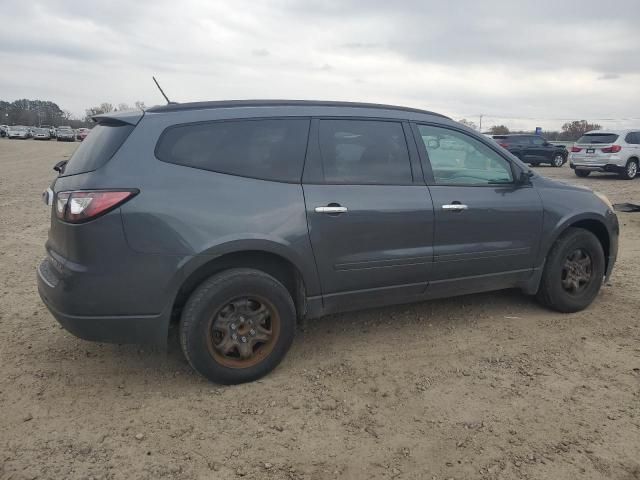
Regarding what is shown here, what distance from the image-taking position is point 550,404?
3.11 meters

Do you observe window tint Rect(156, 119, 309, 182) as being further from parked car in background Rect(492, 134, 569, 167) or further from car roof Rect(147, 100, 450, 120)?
parked car in background Rect(492, 134, 569, 167)

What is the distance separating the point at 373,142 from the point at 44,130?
6445 cm

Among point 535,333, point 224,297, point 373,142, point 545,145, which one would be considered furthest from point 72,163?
point 545,145

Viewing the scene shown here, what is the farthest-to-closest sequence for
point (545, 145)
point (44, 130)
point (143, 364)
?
1. point (44, 130)
2. point (545, 145)
3. point (143, 364)

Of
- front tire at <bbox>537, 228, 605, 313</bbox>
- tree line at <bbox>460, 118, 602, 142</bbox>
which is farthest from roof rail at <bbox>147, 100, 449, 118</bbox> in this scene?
tree line at <bbox>460, 118, 602, 142</bbox>

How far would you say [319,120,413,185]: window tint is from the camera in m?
3.58

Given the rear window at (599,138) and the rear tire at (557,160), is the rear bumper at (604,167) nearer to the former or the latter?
the rear window at (599,138)

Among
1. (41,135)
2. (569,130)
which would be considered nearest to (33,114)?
(41,135)

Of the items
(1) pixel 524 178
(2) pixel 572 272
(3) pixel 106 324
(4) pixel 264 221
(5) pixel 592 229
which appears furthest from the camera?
(5) pixel 592 229

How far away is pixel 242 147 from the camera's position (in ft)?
10.9

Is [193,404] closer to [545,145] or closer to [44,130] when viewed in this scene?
[545,145]

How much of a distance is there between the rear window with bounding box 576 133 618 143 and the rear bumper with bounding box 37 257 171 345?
18367mm

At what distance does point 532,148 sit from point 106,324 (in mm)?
24147

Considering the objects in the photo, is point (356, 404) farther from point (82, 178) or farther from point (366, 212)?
point (82, 178)
